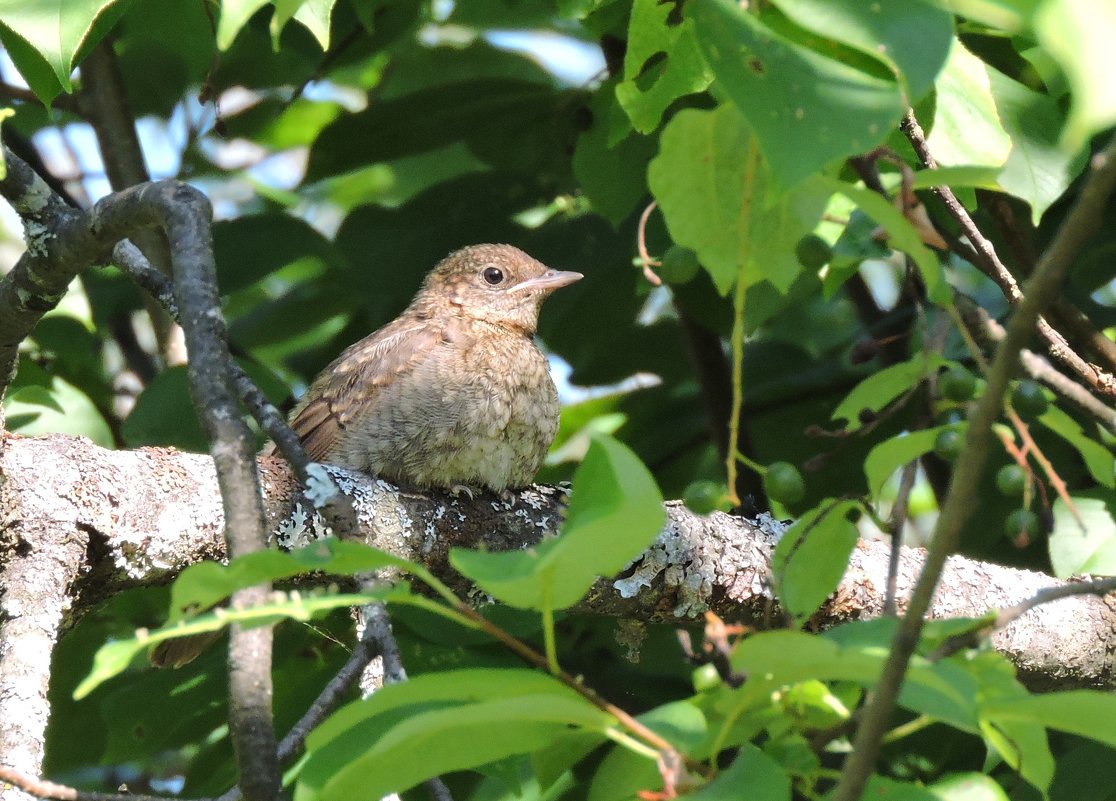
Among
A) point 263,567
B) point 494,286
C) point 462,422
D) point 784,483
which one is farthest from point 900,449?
point 494,286

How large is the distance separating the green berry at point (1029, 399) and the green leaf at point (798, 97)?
2.11ft

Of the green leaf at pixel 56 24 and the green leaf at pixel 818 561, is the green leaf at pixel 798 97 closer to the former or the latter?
the green leaf at pixel 818 561

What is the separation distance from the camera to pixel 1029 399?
191 cm

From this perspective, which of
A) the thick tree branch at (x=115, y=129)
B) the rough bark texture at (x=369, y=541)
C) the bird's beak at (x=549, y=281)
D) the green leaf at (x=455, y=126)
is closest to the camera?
the rough bark texture at (x=369, y=541)

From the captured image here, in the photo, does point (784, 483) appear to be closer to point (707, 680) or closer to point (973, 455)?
point (707, 680)

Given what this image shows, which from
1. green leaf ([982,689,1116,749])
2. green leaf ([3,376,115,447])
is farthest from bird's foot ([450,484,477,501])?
green leaf ([982,689,1116,749])

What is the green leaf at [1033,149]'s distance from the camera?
9.62ft

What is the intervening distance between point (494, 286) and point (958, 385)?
3.73 meters

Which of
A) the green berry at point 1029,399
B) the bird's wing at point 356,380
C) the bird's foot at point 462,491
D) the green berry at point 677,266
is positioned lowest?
the bird's foot at point 462,491

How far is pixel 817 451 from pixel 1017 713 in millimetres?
3474

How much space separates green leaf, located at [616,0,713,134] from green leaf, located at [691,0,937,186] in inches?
19.3

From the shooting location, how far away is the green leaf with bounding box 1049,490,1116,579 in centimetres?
329

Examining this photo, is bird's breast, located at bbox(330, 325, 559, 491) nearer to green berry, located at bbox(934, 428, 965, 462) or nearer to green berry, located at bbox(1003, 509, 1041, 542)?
green berry, located at bbox(1003, 509, 1041, 542)

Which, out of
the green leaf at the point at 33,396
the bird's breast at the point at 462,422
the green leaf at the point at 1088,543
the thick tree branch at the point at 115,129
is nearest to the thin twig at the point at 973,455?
the green leaf at the point at 1088,543
